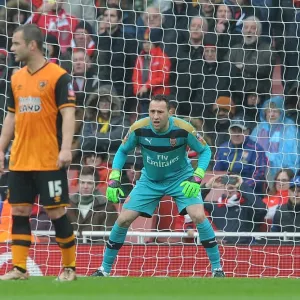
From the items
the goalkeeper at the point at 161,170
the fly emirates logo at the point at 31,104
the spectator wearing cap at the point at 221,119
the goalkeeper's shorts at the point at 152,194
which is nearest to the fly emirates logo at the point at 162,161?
the goalkeeper at the point at 161,170

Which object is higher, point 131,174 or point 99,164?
point 99,164

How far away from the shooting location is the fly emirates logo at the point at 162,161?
1016cm

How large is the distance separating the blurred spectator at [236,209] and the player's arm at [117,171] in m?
2.58

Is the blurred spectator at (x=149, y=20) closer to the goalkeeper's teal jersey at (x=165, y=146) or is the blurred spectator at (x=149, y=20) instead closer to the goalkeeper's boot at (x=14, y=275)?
the goalkeeper's teal jersey at (x=165, y=146)

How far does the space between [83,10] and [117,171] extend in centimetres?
394

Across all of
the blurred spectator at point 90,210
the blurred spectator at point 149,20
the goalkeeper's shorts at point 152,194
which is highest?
the blurred spectator at point 149,20

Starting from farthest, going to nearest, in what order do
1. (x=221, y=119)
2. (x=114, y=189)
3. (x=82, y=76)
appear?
(x=82, y=76) < (x=221, y=119) < (x=114, y=189)

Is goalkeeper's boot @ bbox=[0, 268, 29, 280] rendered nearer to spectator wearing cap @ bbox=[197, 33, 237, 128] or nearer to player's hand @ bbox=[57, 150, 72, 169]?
player's hand @ bbox=[57, 150, 72, 169]

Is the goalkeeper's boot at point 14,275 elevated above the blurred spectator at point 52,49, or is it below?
below

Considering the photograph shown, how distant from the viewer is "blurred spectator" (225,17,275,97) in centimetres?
1323

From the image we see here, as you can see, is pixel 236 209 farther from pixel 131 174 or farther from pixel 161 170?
pixel 161 170

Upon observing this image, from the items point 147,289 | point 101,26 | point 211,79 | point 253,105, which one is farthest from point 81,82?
point 147,289

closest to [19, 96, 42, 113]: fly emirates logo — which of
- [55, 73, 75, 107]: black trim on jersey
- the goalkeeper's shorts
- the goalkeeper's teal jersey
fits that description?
[55, 73, 75, 107]: black trim on jersey

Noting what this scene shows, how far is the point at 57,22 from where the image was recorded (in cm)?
1305
